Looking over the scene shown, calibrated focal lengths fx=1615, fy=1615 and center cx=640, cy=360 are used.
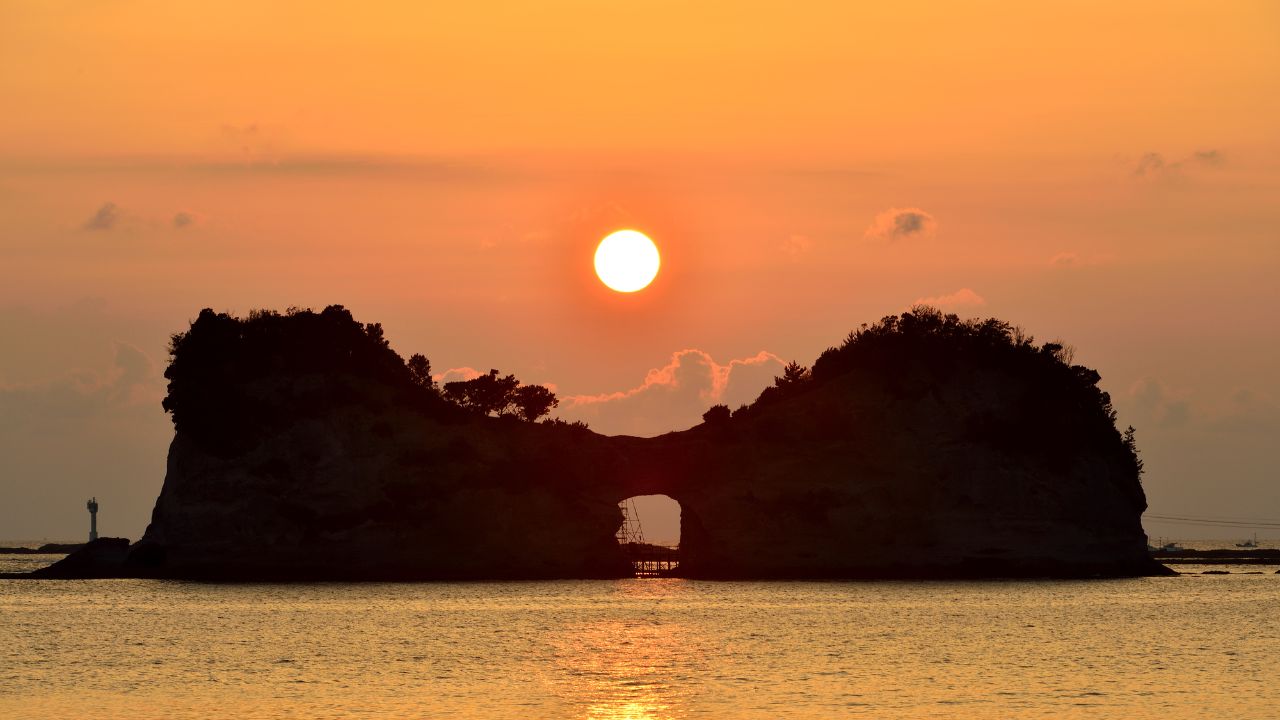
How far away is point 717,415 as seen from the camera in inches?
4929

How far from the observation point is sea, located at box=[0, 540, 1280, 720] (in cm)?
4962

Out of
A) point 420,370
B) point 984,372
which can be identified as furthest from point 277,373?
point 984,372

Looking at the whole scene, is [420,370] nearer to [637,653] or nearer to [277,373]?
[277,373]

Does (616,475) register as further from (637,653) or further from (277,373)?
(637,653)

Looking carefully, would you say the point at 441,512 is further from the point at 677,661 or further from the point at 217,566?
the point at 677,661

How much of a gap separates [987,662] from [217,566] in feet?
236

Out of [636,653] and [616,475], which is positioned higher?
[616,475]

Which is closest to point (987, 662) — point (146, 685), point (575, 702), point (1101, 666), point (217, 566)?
point (1101, 666)

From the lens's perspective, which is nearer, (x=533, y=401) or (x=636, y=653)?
(x=636, y=653)

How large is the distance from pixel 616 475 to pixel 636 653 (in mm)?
58097

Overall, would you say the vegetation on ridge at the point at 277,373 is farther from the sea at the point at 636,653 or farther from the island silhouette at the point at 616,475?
the sea at the point at 636,653

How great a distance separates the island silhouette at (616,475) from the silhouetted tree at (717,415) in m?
0.16

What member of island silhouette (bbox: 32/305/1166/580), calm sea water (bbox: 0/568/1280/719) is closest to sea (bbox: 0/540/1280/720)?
calm sea water (bbox: 0/568/1280/719)

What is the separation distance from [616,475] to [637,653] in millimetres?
58098
